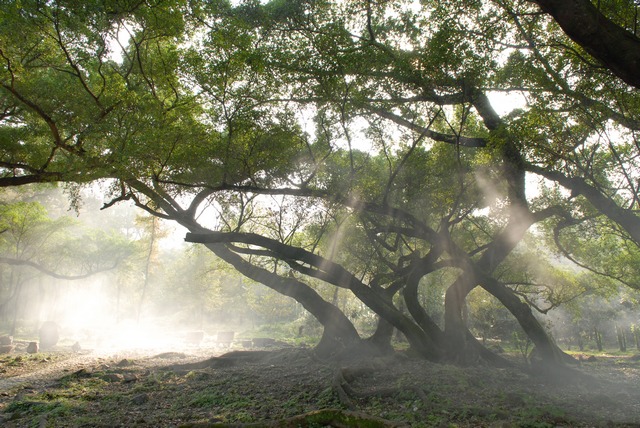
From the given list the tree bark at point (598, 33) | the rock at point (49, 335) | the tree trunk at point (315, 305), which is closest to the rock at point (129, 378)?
the tree trunk at point (315, 305)

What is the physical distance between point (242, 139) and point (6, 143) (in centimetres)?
698

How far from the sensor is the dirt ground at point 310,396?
651cm

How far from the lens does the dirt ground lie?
21.4ft

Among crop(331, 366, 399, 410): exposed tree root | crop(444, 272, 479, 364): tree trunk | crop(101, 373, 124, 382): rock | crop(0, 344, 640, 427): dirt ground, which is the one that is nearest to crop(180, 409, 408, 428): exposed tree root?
crop(0, 344, 640, 427): dirt ground

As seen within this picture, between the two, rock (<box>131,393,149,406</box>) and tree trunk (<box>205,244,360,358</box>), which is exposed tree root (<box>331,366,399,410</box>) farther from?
tree trunk (<box>205,244,360,358</box>)

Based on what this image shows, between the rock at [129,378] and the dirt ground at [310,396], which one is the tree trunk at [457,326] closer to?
the dirt ground at [310,396]

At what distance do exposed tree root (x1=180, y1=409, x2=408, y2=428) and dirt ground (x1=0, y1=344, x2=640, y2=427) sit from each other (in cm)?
3

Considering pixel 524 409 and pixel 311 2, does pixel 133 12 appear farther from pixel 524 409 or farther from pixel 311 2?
pixel 524 409

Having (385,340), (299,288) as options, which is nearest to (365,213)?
(299,288)

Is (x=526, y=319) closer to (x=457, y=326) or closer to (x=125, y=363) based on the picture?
(x=457, y=326)

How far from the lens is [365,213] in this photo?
45.4 ft

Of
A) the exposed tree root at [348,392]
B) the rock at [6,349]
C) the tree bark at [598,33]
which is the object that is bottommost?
the rock at [6,349]

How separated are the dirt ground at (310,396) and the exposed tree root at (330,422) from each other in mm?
30

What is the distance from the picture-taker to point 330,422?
203 inches
